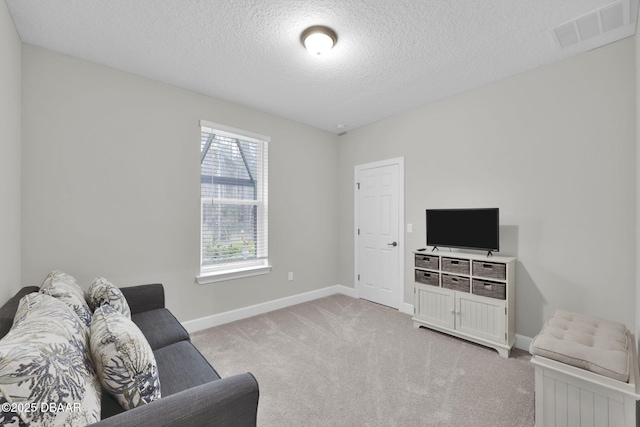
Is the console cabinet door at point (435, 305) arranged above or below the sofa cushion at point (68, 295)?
below

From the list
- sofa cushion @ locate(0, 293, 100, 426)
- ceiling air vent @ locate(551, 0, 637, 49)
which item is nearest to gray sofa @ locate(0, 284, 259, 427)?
sofa cushion @ locate(0, 293, 100, 426)

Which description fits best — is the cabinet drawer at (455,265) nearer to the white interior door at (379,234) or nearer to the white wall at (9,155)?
the white interior door at (379,234)

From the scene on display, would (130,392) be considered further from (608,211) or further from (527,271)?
(608,211)

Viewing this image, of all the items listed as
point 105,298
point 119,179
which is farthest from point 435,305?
point 119,179

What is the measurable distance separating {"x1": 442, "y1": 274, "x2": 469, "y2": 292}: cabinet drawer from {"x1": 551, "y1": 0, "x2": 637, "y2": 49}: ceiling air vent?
7.27 ft

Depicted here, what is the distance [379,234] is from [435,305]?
1318 mm

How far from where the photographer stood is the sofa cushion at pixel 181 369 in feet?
4.65

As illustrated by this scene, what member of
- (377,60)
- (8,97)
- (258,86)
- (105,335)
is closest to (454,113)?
(377,60)

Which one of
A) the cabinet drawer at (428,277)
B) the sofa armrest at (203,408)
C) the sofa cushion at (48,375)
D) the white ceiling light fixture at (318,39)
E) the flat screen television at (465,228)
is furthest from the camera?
the cabinet drawer at (428,277)

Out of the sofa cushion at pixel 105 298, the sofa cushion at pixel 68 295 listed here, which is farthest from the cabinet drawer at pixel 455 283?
the sofa cushion at pixel 68 295

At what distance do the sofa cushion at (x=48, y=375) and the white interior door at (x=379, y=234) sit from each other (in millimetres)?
3445

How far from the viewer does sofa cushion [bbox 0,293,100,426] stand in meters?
0.73

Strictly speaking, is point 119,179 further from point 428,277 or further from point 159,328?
point 428,277

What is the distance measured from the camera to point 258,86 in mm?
3084
